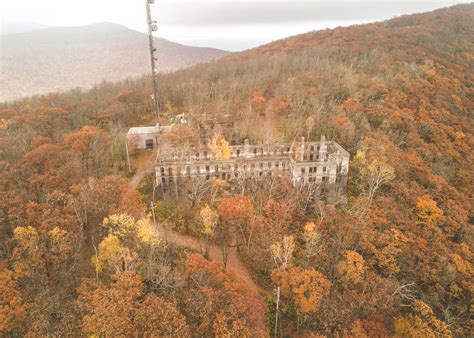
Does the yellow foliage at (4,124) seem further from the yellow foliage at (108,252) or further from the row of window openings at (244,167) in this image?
the yellow foliage at (108,252)

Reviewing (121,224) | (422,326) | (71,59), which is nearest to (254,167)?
(121,224)

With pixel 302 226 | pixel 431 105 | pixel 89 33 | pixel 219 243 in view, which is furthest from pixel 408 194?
pixel 89 33

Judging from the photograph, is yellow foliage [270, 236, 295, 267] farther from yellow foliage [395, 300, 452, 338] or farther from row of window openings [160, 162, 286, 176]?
row of window openings [160, 162, 286, 176]

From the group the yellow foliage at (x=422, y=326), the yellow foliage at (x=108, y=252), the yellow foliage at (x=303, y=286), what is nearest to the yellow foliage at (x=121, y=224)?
the yellow foliage at (x=108, y=252)

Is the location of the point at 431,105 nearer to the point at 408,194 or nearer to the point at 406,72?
the point at 406,72

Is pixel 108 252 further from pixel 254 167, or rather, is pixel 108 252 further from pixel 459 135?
pixel 459 135

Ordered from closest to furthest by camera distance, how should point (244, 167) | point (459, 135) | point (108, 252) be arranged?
point (108, 252), point (244, 167), point (459, 135)

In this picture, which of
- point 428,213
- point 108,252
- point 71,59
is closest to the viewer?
point 108,252
